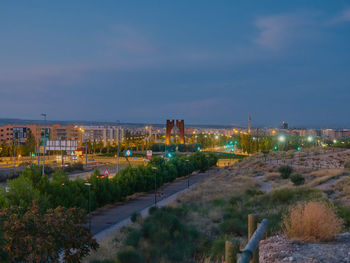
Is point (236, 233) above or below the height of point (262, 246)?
below

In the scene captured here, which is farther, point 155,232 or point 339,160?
point 339,160

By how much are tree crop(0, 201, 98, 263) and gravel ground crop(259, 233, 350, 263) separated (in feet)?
17.3

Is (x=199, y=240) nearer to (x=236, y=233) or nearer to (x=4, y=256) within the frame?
(x=236, y=233)

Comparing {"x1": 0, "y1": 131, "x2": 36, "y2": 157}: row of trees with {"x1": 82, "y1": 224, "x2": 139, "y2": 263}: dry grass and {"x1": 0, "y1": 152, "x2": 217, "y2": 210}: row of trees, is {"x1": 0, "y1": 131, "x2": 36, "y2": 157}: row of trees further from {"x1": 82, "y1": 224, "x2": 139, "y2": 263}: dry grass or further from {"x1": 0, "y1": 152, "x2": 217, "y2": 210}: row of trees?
{"x1": 82, "y1": 224, "x2": 139, "y2": 263}: dry grass

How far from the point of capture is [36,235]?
10.2 metres

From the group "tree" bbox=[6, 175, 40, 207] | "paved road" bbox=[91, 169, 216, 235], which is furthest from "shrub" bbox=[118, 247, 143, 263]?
"paved road" bbox=[91, 169, 216, 235]

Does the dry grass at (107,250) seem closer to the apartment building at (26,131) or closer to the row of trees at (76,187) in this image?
the row of trees at (76,187)

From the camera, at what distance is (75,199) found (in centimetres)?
2411

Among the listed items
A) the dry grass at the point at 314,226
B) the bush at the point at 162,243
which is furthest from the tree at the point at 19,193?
the dry grass at the point at 314,226

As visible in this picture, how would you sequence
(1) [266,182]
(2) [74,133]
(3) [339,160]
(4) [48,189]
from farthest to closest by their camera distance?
(2) [74,133]
(3) [339,160]
(1) [266,182]
(4) [48,189]

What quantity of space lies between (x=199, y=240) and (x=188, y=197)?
1652 cm

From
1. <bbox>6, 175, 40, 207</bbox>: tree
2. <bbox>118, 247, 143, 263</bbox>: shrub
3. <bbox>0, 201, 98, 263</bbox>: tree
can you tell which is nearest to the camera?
<bbox>0, 201, 98, 263</bbox>: tree

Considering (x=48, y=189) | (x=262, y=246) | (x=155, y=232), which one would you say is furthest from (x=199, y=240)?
(x=48, y=189)

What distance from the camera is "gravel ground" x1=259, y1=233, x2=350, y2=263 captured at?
7835mm
